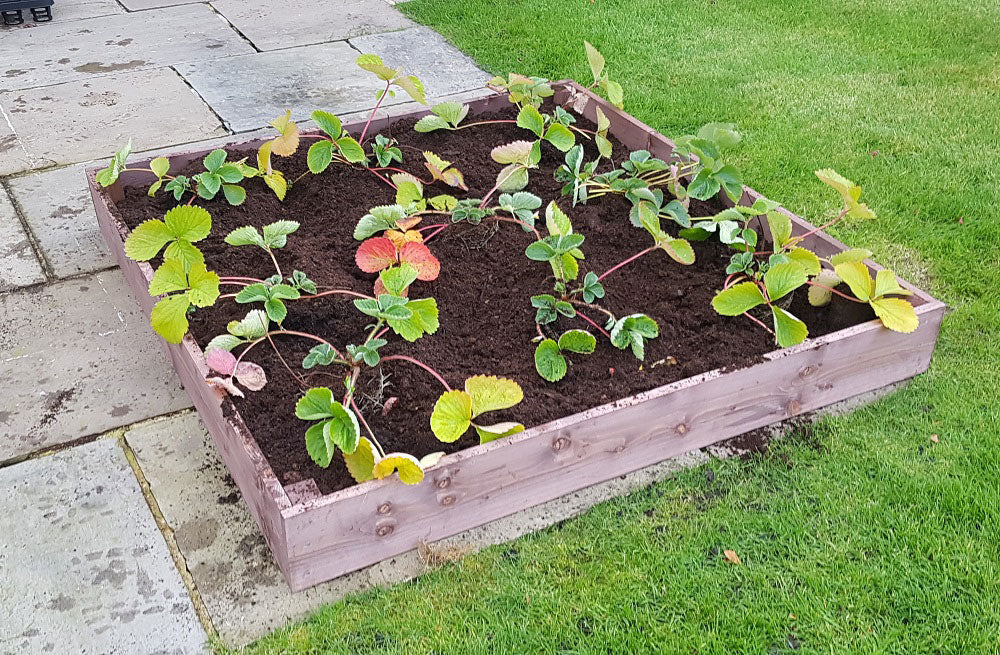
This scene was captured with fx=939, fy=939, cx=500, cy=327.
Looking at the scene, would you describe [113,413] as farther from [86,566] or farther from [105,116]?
[105,116]

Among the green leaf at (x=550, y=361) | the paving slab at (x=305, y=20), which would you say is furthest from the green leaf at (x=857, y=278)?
the paving slab at (x=305, y=20)

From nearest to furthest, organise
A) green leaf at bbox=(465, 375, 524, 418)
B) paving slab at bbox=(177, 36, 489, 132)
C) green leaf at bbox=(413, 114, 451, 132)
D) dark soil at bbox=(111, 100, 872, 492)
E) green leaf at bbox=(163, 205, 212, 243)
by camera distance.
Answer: green leaf at bbox=(465, 375, 524, 418) < dark soil at bbox=(111, 100, 872, 492) < green leaf at bbox=(163, 205, 212, 243) < green leaf at bbox=(413, 114, 451, 132) < paving slab at bbox=(177, 36, 489, 132)

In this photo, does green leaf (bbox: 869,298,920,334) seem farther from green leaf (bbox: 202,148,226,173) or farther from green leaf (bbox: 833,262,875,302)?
green leaf (bbox: 202,148,226,173)

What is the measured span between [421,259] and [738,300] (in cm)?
84

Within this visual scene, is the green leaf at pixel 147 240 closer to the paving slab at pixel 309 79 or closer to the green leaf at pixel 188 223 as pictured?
the green leaf at pixel 188 223

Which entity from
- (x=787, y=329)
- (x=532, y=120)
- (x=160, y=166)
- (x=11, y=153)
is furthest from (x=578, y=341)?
(x=11, y=153)

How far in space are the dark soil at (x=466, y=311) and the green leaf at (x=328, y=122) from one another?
0.14 m

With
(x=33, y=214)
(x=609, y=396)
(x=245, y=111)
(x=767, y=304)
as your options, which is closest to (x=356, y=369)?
(x=609, y=396)

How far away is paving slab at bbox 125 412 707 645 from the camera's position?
194cm

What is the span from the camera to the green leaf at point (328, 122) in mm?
3053

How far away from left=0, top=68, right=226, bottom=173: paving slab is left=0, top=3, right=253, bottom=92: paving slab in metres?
0.12

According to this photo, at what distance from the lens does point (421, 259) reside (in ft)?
8.26

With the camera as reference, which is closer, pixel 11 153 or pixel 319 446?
pixel 319 446

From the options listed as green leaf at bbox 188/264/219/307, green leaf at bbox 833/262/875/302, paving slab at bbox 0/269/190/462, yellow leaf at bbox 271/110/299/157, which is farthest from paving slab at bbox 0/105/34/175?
A: green leaf at bbox 833/262/875/302
